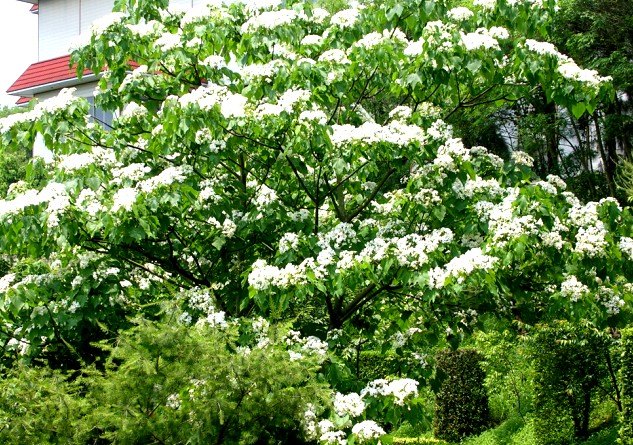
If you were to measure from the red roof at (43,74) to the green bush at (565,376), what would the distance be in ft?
48.6

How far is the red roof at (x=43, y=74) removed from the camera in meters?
20.9

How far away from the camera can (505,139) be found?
2345 centimetres

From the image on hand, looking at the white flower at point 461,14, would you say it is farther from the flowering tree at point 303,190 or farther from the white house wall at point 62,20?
the white house wall at point 62,20

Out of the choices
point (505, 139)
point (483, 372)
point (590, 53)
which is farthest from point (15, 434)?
point (505, 139)

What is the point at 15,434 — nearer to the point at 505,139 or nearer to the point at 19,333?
the point at 19,333

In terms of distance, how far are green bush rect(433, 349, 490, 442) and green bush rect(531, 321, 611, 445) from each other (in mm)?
1949

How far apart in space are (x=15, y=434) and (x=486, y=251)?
331 centimetres

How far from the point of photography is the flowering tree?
5.90 m

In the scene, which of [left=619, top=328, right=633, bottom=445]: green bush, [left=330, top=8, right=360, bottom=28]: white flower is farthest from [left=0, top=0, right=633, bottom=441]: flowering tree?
[left=619, top=328, right=633, bottom=445]: green bush

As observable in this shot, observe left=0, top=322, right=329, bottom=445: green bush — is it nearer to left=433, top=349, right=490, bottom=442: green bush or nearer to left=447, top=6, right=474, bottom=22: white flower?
left=447, top=6, right=474, bottom=22: white flower

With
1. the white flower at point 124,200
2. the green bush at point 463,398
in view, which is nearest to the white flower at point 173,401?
the white flower at point 124,200

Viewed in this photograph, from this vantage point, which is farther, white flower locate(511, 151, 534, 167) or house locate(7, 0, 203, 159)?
house locate(7, 0, 203, 159)

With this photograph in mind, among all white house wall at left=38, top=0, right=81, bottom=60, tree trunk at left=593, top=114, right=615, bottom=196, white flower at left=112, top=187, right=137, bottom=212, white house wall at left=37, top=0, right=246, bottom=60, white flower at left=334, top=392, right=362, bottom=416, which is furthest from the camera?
white house wall at left=38, top=0, right=81, bottom=60

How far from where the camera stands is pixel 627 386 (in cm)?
887
